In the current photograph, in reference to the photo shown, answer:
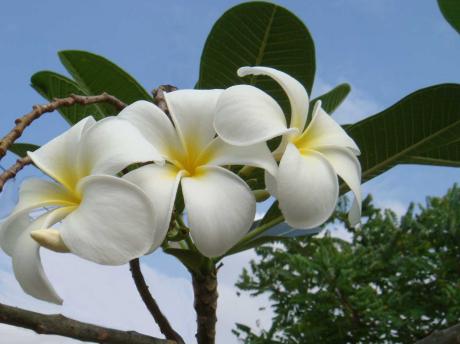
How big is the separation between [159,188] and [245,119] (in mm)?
108

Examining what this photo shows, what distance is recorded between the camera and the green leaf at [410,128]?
0.96 meters

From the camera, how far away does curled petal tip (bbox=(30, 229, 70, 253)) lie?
547 millimetres

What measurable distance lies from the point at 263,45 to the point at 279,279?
10.6ft

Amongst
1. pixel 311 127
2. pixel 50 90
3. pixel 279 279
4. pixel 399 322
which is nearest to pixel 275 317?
pixel 279 279

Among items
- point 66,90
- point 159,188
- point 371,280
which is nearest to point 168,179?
point 159,188

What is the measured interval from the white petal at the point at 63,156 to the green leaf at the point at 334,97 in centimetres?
65

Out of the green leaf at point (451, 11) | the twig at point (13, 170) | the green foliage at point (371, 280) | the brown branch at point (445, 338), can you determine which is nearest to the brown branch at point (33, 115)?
the twig at point (13, 170)

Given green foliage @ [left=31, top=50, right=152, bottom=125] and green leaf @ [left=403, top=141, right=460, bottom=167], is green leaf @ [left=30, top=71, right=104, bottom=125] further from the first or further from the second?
green leaf @ [left=403, top=141, right=460, bottom=167]

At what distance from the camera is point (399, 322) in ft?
11.0

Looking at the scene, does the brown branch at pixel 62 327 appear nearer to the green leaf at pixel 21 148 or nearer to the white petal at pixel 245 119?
the white petal at pixel 245 119

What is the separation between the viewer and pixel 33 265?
583 millimetres

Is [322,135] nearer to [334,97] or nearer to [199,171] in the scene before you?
[199,171]

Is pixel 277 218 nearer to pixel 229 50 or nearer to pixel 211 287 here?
pixel 211 287

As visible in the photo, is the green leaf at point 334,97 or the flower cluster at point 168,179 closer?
the flower cluster at point 168,179
